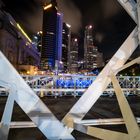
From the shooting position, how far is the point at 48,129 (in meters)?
3.03

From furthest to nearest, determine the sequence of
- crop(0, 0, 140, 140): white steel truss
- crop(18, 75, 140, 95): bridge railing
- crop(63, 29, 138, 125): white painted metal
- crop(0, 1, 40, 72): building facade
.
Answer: crop(0, 1, 40, 72): building facade < crop(18, 75, 140, 95): bridge railing < crop(63, 29, 138, 125): white painted metal < crop(0, 0, 140, 140): white steel truss

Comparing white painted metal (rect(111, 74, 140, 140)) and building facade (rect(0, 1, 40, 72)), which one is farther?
building facade (rect(0, 1, 40, 72))

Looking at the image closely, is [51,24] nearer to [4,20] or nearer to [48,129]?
[4,20]

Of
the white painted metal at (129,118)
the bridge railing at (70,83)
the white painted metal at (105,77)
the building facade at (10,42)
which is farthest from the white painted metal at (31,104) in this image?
the building facade at (10,42)

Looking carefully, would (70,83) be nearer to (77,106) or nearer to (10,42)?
(77,106)

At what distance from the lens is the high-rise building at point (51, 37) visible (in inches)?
6078

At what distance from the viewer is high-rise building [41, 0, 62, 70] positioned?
15438 cm

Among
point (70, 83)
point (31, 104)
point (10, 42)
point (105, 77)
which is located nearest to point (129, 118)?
point (105, 77)

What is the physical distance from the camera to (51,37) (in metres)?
159

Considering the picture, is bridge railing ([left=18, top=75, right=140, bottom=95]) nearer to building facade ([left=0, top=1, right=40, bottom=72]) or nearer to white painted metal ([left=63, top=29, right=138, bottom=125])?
white painted metal ([left=63, top=29, right=138, bottom=125])

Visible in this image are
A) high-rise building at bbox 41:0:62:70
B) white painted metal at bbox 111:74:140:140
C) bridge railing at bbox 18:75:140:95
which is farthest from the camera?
high-rise building at bbox 41:0:62:70

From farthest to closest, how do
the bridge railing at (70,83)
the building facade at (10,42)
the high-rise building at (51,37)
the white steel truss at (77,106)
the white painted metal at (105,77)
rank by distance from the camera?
1. the high-rise building at (51,37)
2. the building facade at (10,42)
3. the bridge railing at (70,83)
4. the white painted metal at (105,77)
5. the white steel truss at (77,106)

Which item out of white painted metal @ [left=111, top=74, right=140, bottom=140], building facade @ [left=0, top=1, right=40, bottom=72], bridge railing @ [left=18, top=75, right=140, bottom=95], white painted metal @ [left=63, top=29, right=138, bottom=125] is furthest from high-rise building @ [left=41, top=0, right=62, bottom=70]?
white painted metal @ [left=111, top=74, right=140, bottom=140]

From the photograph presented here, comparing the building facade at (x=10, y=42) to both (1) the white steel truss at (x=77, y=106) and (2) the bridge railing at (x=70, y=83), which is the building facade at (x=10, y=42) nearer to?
(2) the bridge railing at (x=70, y=83)
